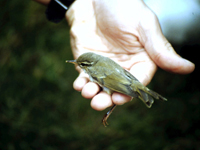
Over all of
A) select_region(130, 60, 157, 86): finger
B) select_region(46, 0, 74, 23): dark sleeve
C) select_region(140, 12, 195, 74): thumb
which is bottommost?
select_region(46, 0, 74, 23): dark sleeve

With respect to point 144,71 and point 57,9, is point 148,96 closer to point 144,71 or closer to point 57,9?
point 144,71

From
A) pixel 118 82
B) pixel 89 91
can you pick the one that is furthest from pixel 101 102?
pixel 118 82

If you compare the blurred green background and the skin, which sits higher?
the skin

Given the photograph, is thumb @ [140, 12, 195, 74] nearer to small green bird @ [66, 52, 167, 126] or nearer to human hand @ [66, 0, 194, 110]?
human hand @ [66, 0, 194, 110]

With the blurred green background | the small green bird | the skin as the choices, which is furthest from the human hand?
the blurred green background

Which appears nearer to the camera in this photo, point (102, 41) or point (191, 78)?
point (191, 78)

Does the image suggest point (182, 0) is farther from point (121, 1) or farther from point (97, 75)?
point (97, 75)

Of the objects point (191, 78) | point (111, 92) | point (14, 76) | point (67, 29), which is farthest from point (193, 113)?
point (14, 76)
